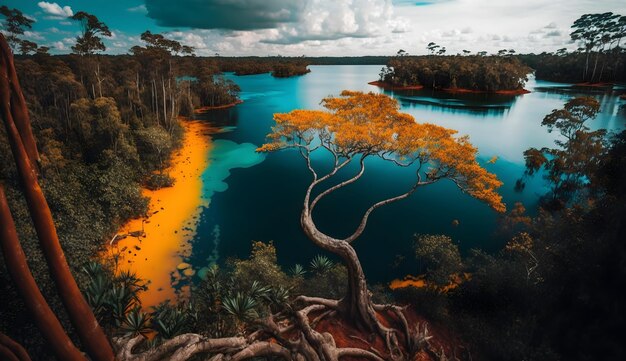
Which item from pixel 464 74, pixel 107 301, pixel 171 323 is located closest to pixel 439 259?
pixel 171 323

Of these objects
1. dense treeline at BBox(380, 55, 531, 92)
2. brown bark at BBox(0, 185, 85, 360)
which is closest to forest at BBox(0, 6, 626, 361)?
brown bark at BBox(0, 185, 85, 360)

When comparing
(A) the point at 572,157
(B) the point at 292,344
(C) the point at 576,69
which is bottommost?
(B) the point at 292,344

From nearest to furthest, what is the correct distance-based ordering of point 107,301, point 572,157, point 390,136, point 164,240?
point 107,301 < point 390,136 < point 164,240 < point 572,157

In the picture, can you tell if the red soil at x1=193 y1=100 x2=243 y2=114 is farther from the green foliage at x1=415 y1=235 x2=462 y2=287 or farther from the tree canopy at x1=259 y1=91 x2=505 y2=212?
the green foliage at x1=415 y1=235 x2=462 y2=287

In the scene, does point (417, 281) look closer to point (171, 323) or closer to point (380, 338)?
point (380, 338)

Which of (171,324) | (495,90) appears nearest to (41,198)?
(171,324)

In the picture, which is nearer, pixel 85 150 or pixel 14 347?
pixel 14 347

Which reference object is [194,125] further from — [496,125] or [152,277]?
[496,125]
